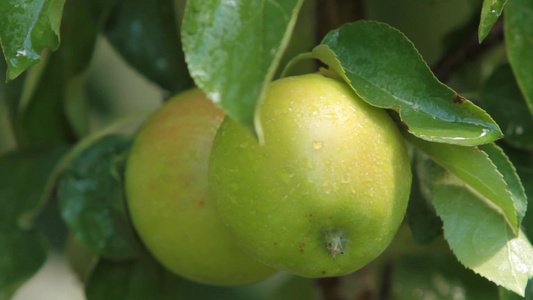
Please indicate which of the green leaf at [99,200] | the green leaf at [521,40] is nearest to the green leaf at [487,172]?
the green leaf at [521,40]

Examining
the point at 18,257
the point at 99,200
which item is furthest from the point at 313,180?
the point at 18,257

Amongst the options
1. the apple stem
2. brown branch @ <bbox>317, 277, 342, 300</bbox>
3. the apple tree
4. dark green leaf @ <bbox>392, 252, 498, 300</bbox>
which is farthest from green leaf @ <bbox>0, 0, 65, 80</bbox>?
dark green leaf @ <bbox>392, 252, 498, 300</bbox>

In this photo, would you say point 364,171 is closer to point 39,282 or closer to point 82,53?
point 82,53

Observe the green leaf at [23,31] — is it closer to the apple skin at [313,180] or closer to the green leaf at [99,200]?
the apple skin at [313,180]

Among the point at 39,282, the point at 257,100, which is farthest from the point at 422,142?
the point at 39,282

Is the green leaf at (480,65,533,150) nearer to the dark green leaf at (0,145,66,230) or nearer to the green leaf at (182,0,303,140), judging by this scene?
the green leaf at (182,0,303,140)

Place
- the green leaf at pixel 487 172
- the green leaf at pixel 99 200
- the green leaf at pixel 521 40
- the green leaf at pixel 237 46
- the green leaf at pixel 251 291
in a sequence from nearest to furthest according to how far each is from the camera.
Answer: the green leaf at pixel 237 46 → the green leaf at pixel 487 172 → the green leaf at pixel 521 40 → the green leaf at pixel 99 200 → the green leaf at pixel 251 291
